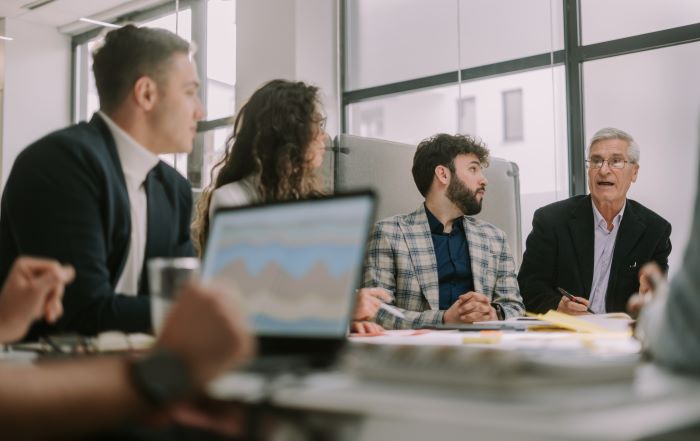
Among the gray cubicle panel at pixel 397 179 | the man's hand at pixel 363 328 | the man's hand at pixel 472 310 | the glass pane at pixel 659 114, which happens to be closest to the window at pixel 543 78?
the glass pane at pixel 659 114

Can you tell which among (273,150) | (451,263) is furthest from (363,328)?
(451,263)

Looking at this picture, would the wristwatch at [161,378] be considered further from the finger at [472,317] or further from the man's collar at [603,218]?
the man's collar at [603,218]

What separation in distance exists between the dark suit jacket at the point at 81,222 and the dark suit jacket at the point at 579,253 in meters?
2.03

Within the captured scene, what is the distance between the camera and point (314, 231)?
95 centimetres

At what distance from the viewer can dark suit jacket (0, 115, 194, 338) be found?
4.43 feet

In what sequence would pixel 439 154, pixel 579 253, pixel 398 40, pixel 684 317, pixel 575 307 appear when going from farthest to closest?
pixel 398 40 < pixel 579 253 < pixel 439 154 < pixel 575 307 < pixel 684 317

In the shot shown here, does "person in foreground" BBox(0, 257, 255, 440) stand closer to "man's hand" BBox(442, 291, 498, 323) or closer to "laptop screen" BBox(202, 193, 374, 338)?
"laptop screen" BBox(202, 193, 374, 338)

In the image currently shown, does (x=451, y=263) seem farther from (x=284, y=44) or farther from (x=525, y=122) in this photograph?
(x=284, y=44)

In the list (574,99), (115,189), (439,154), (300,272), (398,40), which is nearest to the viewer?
(300,272)

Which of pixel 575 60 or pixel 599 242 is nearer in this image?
pixel 599 242

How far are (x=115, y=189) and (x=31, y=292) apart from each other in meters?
0.42

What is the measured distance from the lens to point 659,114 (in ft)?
13.0

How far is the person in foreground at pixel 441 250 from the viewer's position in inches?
109

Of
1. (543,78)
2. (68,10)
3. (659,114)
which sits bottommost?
(659,114)
